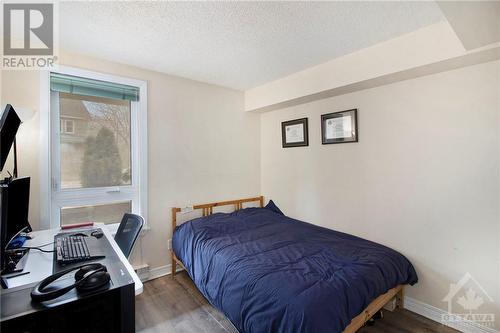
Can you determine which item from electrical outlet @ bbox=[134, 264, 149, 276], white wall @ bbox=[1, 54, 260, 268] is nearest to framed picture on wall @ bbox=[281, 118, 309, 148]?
white wall @ bbox=[1, 54, 260, 268]

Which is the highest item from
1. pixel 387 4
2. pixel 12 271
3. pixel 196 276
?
pixel 387 4

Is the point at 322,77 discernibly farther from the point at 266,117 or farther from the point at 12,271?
the point at 12,271

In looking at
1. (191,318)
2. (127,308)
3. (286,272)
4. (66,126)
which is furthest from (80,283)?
(66,126)

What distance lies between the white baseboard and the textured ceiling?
231 centimetres

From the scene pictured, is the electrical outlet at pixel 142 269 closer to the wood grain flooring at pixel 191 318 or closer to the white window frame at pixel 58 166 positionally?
the wood grain flooring at pixel 191 318

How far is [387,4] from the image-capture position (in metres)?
1.60

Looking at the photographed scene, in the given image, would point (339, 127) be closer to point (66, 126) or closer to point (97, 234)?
point (97, 234)

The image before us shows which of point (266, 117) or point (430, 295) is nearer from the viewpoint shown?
point (430, 295)

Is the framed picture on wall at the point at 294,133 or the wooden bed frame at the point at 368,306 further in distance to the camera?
the framed picture on wall at the point at 294,133

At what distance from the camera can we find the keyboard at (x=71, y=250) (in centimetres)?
138

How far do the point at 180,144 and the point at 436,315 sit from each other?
9.91ft

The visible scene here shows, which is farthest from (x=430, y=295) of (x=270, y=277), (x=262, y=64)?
(x=262, y=64)

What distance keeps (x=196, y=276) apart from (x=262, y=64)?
2.23 metres

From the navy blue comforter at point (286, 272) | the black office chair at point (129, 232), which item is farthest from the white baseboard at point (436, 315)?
the black office chair at point (129, 232)
